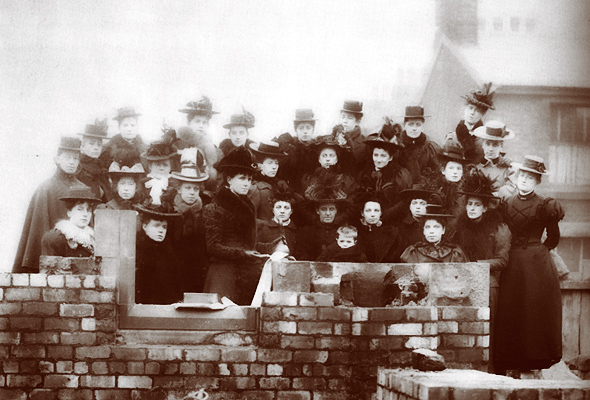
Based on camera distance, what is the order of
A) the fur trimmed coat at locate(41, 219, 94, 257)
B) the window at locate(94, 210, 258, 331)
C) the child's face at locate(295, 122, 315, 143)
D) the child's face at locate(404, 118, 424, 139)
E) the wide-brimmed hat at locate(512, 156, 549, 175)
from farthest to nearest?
the child's face at locate(295, 122, 315, 143) < the child's face at locate(404, 118, 424, 139) < the wide-brimmed hat at locate(512, 156, 549, 175) < the fur trimmed coat at locate(41, 219, 94, 257) < the window at locate(94, 210, 258, 331)

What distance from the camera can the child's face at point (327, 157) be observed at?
8.53m

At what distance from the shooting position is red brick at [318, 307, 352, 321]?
22.7 feet

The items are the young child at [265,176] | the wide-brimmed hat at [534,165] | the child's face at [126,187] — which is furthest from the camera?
the young child at [265,176]

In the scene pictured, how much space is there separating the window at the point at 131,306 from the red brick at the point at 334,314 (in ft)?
1.58

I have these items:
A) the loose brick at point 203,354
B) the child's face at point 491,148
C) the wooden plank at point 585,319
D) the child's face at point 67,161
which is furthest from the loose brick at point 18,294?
the wooden plank at point 585,319

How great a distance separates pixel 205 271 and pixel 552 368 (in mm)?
3311

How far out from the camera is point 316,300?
273 inches

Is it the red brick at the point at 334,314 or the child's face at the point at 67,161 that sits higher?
the child's face at the point at 67,161

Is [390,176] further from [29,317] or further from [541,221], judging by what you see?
[29,317]

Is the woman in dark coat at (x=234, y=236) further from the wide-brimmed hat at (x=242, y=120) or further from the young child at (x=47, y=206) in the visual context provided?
the young child at (x=47, y=206)

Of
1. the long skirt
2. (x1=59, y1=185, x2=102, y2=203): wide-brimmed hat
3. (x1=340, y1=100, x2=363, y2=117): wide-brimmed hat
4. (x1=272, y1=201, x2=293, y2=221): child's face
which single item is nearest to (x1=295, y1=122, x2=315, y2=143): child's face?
(x1=340, y1=100, x2=363, y2=117): wide-brimmed hat

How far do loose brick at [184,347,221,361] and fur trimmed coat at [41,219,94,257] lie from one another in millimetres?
1127

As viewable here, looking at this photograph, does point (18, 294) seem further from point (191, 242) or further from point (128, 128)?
point (128, 128)

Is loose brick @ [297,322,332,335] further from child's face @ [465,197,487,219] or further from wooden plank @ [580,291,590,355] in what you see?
wooden plank @ [580,291,590,355]
